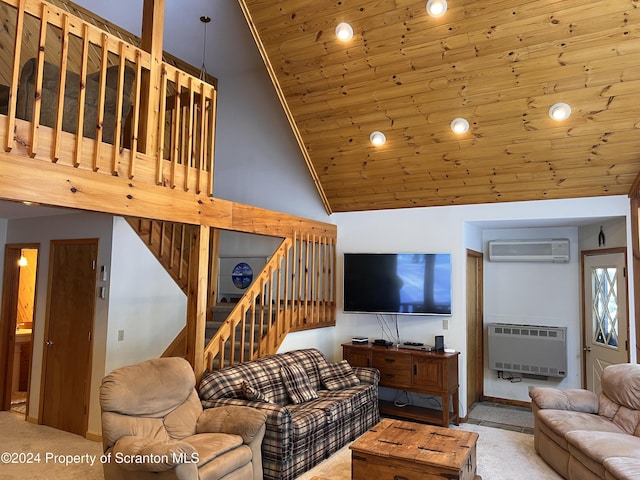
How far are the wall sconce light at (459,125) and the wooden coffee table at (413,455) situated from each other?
278 cm

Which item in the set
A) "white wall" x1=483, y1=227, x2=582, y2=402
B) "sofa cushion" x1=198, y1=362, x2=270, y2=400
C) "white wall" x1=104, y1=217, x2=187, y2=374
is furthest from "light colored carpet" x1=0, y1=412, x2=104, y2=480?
"white wall" x1=483, y1=227, x2=582, y2=402

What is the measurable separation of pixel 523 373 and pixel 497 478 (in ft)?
8.50

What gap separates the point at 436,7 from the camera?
12.5 ft

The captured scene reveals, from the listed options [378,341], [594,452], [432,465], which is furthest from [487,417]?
[432,465]

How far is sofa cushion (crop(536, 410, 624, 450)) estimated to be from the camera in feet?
12.6

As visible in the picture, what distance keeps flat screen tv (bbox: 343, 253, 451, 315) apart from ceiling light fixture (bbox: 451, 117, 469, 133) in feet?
4.91

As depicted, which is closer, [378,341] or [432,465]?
[432,465]

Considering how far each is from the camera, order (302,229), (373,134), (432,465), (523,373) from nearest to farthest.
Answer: (432,465), (373,134), (302,229), (523,373)

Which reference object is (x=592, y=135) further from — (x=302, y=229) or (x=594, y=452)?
(x=302, y=229)

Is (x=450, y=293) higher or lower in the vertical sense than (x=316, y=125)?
lower

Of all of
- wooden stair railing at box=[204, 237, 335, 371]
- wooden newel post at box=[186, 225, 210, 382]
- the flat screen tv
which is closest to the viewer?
wooden newel post at box=[186, 225, 210, 382]

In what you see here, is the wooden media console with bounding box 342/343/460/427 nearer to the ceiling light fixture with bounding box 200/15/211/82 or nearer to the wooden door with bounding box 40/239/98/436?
the wooden door with bounding box 40/239/98/436

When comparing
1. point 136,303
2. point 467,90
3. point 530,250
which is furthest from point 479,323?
point 136,303

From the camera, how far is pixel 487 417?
18.6 feet
